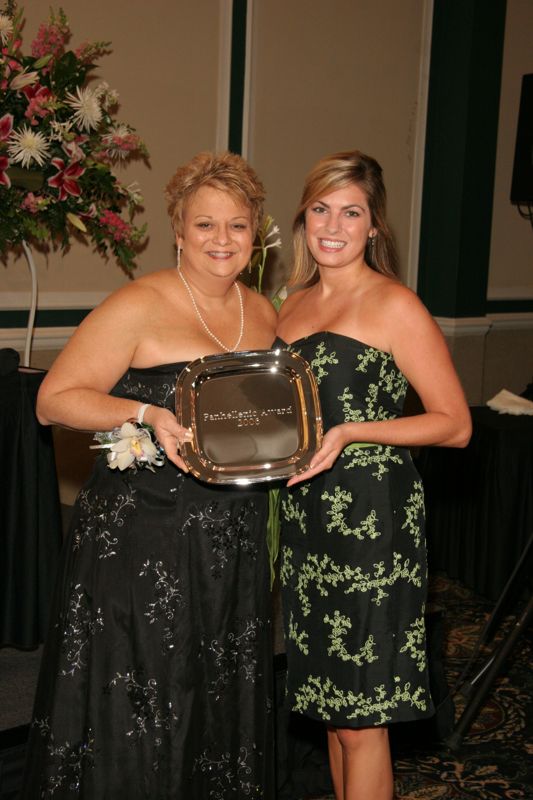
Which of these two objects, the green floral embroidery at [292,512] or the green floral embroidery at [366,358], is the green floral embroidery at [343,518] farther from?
the green floral embroidery at [366,358]

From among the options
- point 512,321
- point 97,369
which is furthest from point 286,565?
point 512,321

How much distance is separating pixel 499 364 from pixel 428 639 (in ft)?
9.68

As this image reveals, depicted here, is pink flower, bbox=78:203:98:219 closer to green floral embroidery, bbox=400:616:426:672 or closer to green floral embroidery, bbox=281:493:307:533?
green floral embroidery, bbox=281:493:307:533

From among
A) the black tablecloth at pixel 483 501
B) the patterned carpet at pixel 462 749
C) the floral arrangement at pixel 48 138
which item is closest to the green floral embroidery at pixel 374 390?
the patterned carpet at pixel 462 749

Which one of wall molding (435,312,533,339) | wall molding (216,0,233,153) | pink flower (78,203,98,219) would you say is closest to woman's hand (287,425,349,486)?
pink flower (78,203,98,219)

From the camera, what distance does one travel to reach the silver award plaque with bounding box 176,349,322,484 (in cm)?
185

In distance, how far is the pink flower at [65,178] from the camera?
120 inches

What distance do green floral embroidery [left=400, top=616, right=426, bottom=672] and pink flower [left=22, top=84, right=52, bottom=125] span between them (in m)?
1.94

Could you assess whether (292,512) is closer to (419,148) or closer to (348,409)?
(348,409)

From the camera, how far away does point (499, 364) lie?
19.2 feet

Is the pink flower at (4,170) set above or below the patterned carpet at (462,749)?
above

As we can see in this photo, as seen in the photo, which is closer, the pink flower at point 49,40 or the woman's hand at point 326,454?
the woman's hand at point 326,454

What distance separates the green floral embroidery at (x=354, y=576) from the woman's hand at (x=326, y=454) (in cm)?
28

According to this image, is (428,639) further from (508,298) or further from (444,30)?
(444,30)
